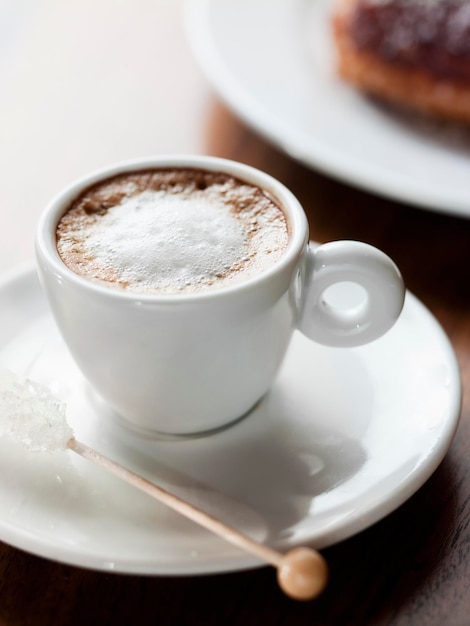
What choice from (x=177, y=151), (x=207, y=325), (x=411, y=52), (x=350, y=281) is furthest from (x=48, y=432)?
(x=411, y=52)

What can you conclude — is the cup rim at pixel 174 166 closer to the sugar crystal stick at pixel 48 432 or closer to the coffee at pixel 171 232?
the coffee at pixel 171 232

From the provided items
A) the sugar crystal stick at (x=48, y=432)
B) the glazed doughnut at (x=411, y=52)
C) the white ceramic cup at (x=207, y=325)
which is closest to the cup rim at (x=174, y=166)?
the white ceramic cup at (x=207, y=325)

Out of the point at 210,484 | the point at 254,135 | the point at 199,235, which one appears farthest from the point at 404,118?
the point at 210,484

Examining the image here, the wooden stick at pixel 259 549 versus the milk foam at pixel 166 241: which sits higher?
the milk foam at pixel 166 241

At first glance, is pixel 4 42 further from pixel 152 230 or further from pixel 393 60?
pixel 152 230

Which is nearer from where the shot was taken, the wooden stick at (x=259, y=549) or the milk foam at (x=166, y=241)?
the wooden stick at (x=259, y=549)
